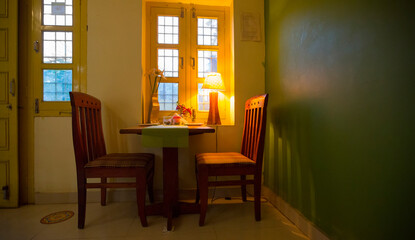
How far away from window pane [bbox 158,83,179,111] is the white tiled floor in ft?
3.96

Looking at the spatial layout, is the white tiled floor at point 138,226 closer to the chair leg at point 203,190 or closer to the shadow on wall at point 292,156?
the chair leg at point 203,190

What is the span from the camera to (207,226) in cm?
167

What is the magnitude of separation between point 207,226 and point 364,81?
1.48 meters

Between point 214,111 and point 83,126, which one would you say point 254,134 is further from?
point 83,126

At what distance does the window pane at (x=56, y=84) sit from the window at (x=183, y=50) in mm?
889

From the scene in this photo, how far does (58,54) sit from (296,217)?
2848mm

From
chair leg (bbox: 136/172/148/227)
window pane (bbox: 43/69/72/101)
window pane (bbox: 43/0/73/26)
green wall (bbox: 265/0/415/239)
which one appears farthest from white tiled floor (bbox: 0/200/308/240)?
window pane (bbox: 43/0/73/26)

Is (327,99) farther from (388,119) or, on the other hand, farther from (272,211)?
(272,211)

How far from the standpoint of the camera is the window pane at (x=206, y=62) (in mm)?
2621

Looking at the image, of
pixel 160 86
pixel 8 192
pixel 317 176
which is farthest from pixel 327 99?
pixel 8 192

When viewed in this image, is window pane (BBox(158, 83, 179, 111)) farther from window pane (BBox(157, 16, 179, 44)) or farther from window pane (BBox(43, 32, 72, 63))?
window pane (BBox(43, 32, 72, 63))

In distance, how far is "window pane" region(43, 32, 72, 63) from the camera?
220 centimetres

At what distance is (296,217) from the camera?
167cm

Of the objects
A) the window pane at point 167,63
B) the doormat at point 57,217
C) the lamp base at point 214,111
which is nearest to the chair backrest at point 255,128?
the lamp base at point 214,111
